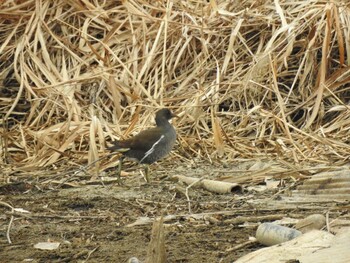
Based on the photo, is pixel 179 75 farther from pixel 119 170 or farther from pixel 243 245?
pixel 243 245

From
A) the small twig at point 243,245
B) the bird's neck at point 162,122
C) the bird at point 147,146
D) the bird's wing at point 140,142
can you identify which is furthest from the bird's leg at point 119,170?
the small twig at point 243,245

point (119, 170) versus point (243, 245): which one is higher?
point (243, 245)

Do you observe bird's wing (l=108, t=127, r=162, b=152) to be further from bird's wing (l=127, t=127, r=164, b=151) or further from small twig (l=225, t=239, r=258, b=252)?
small twig (l=225, t=239, r=258, b=252)

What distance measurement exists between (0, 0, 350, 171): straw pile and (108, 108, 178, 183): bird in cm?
51

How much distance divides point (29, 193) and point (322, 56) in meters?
3.07

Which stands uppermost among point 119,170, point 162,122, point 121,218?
point 162,122

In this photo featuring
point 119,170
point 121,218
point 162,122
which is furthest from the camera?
point 162,122

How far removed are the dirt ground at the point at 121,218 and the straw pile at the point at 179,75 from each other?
725 mm

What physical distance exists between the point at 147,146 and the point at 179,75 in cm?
205

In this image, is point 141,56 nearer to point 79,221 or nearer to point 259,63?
point 259,63

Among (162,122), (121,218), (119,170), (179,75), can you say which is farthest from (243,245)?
(179,75)

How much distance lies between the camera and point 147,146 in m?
7.70

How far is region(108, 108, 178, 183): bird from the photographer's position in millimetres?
7660

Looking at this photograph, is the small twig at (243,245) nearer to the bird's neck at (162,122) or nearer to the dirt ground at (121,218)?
the dirt ground at (121,218)
